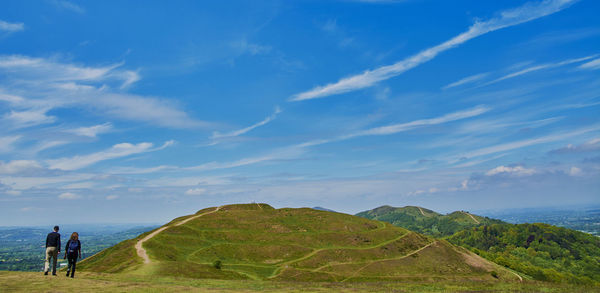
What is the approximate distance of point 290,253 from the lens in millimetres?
106562

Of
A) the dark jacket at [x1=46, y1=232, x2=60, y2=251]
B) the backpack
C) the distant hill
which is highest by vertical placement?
the dark jacket at [x1=46, y1=232, x2=60, y2=251]

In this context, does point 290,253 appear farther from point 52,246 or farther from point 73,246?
point 73,246

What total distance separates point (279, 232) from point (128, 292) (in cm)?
10237

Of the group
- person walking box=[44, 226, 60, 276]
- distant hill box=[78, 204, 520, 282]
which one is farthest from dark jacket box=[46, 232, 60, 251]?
distant hill box=[78, 204, 520, 282]

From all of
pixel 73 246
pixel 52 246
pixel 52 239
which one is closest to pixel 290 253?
pixel 52 246

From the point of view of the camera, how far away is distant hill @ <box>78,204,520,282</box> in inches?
3529

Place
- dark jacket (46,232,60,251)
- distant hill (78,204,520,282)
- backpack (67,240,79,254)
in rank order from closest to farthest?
1. backpack (67,240,79,254)
2. dark jacket (46,232,60,251)
3. distant hill (78,204,520,282)

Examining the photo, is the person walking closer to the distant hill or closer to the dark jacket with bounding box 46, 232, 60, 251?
the dark jacket with bounding box 46, 232, 60, 251

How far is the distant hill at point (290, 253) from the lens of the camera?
294 feet

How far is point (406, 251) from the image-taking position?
116m

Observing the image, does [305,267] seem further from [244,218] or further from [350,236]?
[244,218]

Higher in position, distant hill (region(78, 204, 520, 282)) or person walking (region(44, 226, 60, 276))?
person walking (region(44, 226, 60, 276))

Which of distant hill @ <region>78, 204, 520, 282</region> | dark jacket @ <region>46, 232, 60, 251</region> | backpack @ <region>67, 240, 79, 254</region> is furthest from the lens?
distant hill @ <region>78, 204, 520, 282</region>

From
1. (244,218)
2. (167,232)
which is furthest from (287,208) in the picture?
(167,232)
